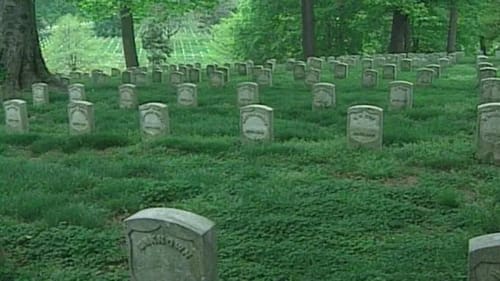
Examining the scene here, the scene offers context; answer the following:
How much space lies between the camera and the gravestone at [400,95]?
419 inches

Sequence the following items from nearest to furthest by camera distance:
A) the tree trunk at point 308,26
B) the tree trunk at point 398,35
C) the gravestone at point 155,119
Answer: the gravestone at point 155,119, the tree trunk at point 308,26, the tree trunk at point 398,35

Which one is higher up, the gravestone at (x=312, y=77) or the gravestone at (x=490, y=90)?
the gravestone at (x=490, y=90)

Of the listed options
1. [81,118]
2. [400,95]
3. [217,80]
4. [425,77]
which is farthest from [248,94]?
[425,77]

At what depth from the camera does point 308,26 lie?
2245cm

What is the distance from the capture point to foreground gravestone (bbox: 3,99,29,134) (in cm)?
988

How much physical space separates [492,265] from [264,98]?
883cm

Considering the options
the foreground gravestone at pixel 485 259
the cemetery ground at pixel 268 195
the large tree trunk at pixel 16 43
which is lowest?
the cemetery ground at pixel 268 195

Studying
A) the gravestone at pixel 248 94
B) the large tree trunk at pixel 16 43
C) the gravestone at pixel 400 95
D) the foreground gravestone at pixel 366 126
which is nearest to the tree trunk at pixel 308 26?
the large tree trunk at pixel 16 43

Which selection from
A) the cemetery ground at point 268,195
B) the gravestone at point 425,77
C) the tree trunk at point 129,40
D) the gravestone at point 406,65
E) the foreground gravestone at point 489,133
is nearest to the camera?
the cemetery ground at point 268,195

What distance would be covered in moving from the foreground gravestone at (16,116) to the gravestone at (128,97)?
220 centimetres

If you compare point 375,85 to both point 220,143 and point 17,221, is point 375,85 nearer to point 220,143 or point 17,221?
point 220,143

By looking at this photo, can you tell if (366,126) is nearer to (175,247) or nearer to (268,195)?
(268,195)

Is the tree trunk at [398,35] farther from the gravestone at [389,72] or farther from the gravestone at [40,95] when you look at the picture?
the gravestone at [40,95]

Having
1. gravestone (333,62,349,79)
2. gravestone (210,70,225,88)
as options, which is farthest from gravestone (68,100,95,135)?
gravestone (333,62,349,79)
